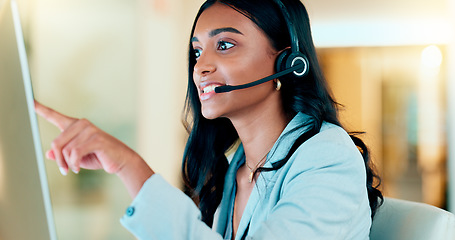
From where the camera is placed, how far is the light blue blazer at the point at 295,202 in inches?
22.3

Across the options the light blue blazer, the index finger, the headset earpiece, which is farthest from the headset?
the index finger

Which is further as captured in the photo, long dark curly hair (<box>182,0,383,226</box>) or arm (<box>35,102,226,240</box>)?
long dark curly hair (<box>182,0,383,226</box>)

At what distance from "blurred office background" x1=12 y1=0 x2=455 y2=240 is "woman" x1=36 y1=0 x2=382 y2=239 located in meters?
1.30

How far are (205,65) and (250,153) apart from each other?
25 centimetres

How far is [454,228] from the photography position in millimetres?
731

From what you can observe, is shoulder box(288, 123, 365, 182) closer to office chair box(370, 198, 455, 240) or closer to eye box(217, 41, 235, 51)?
office chair box(370, 198, 455, 240)

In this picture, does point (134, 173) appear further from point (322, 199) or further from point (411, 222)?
point (411, 222)

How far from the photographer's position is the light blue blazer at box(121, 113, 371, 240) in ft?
1.86

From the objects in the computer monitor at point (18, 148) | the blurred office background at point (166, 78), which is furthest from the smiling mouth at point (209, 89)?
the blurred office background at point (166, 78)

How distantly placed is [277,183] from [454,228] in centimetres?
31

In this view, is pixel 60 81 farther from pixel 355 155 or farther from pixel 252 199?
pixel 355 155

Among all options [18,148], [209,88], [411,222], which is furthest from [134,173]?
[411,222]

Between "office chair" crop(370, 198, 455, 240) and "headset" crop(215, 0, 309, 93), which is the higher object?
"headset" crop(215, 0, 309, 93)

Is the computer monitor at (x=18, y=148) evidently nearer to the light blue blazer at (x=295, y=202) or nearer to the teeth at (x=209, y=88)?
the light blue blazer at (x=295, y=202)
